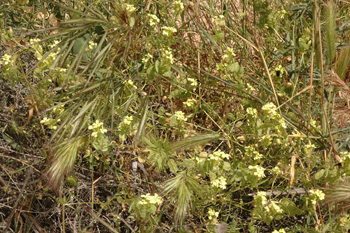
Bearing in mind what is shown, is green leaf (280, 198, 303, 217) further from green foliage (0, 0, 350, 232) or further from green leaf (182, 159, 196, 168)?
green leaf (182, 159, 196, 168)

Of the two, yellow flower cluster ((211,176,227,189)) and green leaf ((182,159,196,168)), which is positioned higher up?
green leaf ((182,159,196,168))

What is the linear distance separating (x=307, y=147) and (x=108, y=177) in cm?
80

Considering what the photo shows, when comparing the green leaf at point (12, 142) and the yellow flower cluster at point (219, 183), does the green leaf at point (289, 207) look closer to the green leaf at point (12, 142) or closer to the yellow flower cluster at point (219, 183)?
the yellow flower cluster at point (219, 183)

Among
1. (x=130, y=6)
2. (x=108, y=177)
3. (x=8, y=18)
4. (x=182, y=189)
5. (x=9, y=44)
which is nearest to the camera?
(x=182, y=189)

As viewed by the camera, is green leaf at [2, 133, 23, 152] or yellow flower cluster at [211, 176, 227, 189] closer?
yellow flower cluster at [211, 176, 227, 189]

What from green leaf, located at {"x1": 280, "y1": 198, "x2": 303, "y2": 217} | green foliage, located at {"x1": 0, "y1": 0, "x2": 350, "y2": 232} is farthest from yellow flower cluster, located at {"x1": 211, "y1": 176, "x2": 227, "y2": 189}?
green leaf, located at {"x1": 280, "y1": 198, "x2": 303, "y2": 217}

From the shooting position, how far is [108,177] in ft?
5.05

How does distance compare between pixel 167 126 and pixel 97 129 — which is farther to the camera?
pixel 167 126

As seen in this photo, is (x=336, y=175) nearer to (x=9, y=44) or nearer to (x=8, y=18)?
(x=9, y=44)

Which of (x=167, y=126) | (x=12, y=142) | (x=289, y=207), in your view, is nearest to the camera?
(x=289, y=207)

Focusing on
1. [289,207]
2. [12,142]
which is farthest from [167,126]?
[12,142]

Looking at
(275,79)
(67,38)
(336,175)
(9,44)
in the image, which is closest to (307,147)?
(336,175)

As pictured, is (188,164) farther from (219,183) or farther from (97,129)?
(97,129)

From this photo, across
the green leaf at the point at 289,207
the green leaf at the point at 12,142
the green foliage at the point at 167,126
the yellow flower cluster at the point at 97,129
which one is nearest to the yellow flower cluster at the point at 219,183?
the green foliage at the point at 167,126
